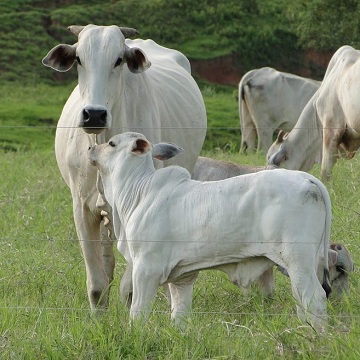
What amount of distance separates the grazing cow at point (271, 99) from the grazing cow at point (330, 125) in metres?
7.95

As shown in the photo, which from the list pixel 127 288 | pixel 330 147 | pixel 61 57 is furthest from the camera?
pixel 330 147

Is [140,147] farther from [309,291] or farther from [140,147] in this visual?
[309,291]

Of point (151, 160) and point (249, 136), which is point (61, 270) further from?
point (249, 136)

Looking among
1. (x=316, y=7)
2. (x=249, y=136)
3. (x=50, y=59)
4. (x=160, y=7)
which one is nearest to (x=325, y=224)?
(x=50, y=59)

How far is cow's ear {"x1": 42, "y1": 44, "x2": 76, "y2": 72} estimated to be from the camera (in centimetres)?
723

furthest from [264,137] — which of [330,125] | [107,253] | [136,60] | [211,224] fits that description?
[211,224]

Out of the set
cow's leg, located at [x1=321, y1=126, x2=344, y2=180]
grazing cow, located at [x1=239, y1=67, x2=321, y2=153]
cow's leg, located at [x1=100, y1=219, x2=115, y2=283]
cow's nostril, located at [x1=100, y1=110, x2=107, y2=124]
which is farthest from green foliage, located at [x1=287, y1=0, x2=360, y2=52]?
cow's nostril, located at [x1=100, y1=110, x2=107, y2=124]

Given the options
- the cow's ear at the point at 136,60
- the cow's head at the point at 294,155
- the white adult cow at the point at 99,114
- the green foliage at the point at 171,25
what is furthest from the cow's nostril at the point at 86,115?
the green foliage at the point at 171,25

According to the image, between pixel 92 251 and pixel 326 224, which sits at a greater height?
pixel 326 224

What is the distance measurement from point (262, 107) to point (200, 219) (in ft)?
58.3

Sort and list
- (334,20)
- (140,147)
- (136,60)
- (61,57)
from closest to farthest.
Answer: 1. (140,147)
2. (136,60)
3. (61,57)
4. (334,20)

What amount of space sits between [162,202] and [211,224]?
1.29 feet

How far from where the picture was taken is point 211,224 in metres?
6.11

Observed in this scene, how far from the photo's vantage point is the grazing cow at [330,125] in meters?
13.2
